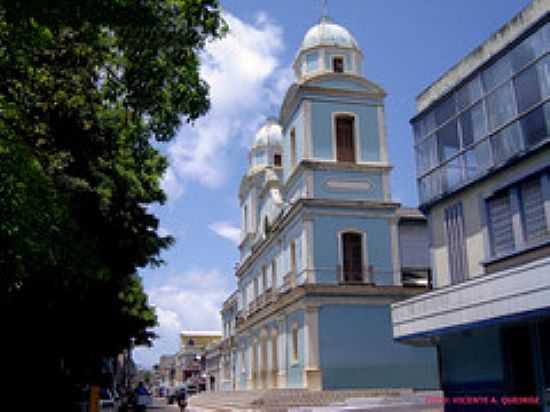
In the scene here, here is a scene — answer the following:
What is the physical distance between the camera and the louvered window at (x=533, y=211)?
12.2 metres

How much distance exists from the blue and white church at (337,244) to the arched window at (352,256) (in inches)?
1.7

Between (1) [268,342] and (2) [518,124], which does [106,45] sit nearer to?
(2) [518,124]

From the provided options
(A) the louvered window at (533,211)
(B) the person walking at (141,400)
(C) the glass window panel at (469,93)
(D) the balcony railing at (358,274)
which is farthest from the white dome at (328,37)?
(A) the louvered window at (533,211)

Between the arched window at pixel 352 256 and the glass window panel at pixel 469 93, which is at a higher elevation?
the glass window panel at pixel 469 93

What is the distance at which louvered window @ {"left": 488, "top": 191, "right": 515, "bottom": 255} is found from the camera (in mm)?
13062

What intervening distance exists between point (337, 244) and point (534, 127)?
15.4 metres

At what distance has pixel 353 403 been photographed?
75.0 ft

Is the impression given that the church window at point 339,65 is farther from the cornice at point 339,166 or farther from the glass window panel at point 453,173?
the glass window panel at point 453,173

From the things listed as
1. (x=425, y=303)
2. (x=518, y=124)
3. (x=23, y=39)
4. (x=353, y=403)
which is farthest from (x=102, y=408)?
(x=23, y=39)

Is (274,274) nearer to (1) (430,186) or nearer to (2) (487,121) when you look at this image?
(1) (430,186)

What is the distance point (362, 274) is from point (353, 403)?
6.01m

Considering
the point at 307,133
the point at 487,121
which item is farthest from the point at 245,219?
the point at 487,121

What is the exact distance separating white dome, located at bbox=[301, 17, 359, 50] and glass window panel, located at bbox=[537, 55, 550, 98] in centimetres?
1860

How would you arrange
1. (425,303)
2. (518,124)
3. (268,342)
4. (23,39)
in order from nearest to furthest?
(23,39) → (518,124) → (425,303) → (268,342)
